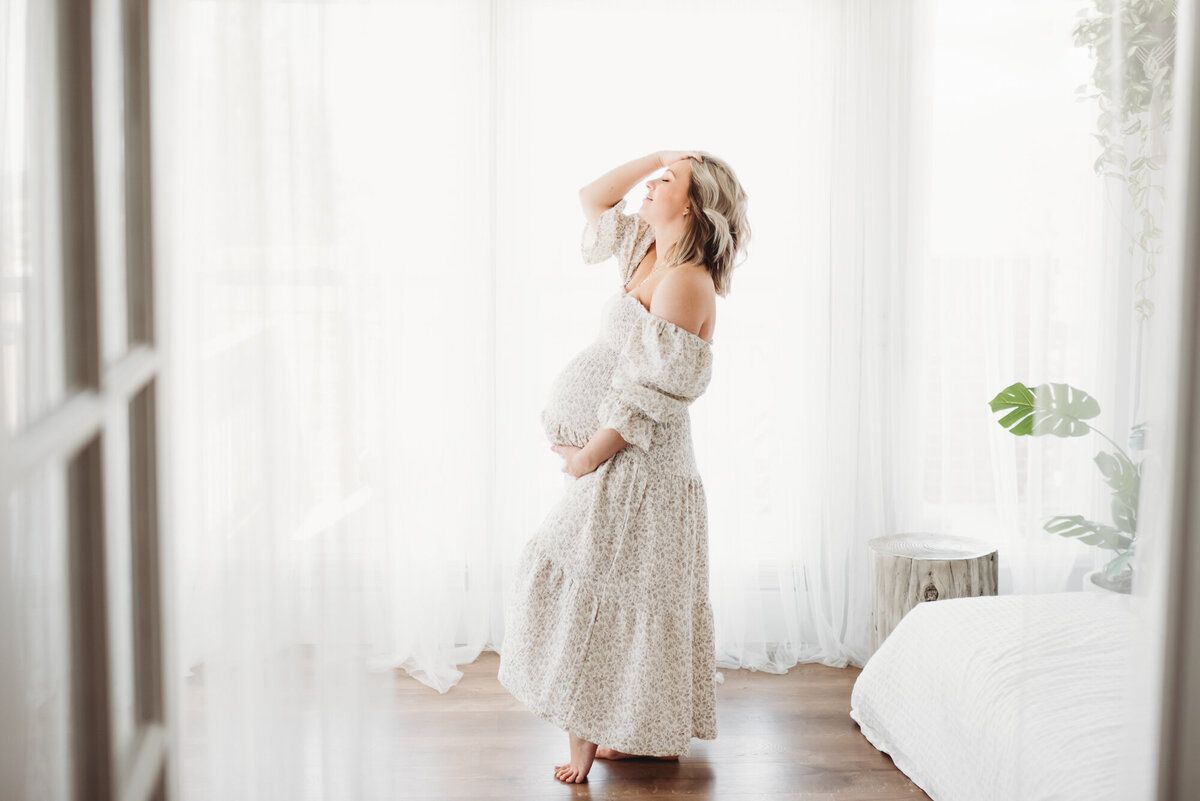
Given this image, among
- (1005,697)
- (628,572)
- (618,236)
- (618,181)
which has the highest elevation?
(618,181)

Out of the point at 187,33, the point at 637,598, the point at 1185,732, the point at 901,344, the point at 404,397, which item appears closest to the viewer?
the point at 187,33

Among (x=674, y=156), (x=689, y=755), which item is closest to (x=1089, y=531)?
(x=674, y=156)

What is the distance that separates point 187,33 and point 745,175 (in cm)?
250

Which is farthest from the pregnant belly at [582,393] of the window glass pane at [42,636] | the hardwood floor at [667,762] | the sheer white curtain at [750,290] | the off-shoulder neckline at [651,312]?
the window glass pane at [42,636]

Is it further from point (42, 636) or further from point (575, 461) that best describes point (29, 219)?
point (575, 461)

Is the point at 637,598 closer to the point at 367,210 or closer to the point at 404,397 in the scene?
the point at 404,397

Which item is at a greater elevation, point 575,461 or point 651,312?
Result: point 651,312

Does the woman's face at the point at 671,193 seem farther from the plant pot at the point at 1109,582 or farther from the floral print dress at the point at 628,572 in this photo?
the plant pot at the point at 1109,582

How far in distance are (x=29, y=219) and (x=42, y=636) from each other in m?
0.33

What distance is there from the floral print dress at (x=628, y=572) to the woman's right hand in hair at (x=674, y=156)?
1.15 feet

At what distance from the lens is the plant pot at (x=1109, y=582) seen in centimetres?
125

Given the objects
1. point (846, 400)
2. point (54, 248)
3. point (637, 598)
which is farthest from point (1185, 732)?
point (846, 400)

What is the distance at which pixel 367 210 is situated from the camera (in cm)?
113

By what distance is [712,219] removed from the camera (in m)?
2.43
